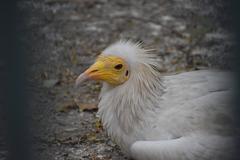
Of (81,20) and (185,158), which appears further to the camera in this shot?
(81,20)

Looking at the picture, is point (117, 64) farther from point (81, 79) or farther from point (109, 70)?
point (81, 79)

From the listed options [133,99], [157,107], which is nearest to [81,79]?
[133,99]

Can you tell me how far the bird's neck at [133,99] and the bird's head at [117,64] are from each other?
0.05 m

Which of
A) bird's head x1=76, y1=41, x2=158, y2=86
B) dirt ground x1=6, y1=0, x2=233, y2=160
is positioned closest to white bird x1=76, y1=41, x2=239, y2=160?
bird's head x1=76, y1=41, x2=158, y2=86

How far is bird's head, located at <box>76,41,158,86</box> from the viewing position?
3674 mm

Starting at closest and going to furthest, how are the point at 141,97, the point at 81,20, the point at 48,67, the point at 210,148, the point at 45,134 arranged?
1. the point at 210,148
2. the point at 141,97
3. the point at 45,134
4. the point at 48,67
5. the point at 81,20

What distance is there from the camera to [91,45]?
237 inches

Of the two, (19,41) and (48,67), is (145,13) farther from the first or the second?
(19,41)

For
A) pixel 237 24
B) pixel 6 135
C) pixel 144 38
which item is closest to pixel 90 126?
pixel 144 38

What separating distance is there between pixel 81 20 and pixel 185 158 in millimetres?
3717

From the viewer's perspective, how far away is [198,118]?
133 inches

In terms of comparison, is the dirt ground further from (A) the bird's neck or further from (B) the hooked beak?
(B) the hooked beak

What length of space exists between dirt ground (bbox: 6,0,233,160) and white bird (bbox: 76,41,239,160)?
478mm

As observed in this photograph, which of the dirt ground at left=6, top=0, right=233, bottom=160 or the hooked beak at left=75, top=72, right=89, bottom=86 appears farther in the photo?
the dirt ground at left=6, top=0, right=233, bottom=160
